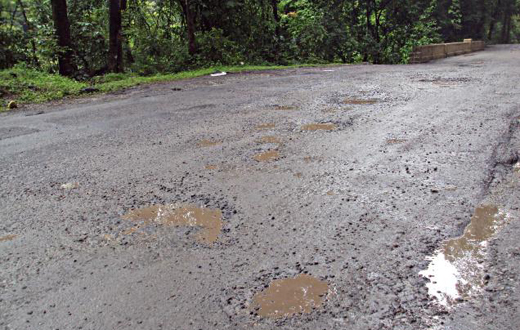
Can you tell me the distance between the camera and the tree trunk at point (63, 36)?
11.9 meters

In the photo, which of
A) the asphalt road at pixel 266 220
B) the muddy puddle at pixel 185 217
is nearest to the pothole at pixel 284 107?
the asphalt road at pixel 266 220

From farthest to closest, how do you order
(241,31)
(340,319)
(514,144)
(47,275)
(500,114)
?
(241,31) → (500,114) → (514,144) → (47,275) → (340,319)

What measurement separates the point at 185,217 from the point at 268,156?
146cm

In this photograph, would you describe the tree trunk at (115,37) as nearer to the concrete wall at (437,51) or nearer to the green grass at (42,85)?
the green grass at (42,85)

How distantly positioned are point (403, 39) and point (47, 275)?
17975 millimetres

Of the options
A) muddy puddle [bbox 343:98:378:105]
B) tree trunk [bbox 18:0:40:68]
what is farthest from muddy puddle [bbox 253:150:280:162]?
tree trunk [bbox 18:0:40:68]

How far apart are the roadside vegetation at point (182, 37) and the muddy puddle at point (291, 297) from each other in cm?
843

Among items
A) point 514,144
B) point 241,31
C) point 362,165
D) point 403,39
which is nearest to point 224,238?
point 362,165

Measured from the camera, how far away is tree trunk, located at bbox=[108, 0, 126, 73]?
1324 cm

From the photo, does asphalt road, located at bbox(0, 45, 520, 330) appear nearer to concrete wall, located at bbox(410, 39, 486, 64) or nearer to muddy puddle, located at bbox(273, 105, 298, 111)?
muddy puddle, located at bbox(273, 105, 298, 111)

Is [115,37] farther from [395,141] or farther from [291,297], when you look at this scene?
[291,297]

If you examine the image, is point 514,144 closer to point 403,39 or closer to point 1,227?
point 1,227

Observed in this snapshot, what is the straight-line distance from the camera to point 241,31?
16297 mm

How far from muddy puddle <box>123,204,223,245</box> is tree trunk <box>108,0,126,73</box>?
11365 mm
